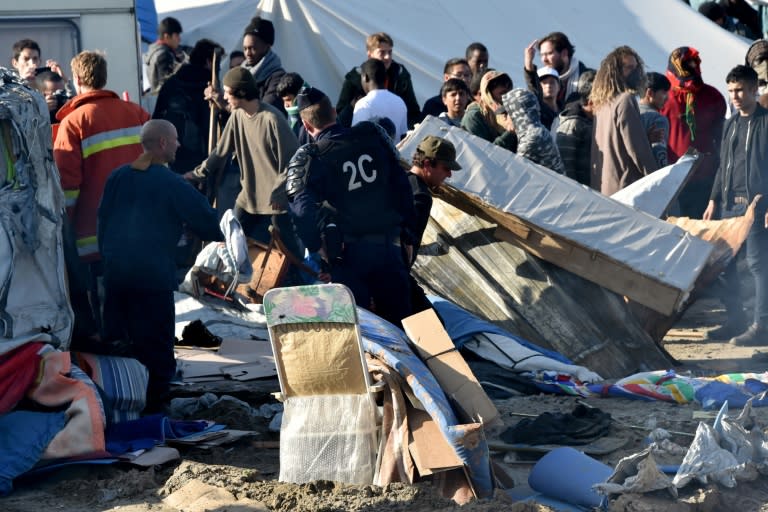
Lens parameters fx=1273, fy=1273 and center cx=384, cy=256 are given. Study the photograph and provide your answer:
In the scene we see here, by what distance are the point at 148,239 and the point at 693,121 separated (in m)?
6.16

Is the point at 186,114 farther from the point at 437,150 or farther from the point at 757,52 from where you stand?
the point at 757,52

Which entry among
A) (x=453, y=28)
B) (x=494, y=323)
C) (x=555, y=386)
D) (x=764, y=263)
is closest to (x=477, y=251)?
(x=494, y=323)

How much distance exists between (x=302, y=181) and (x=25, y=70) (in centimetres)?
450

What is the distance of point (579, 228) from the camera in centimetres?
937

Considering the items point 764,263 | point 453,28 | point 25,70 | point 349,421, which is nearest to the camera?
point 349,421

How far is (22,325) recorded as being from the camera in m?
6.90

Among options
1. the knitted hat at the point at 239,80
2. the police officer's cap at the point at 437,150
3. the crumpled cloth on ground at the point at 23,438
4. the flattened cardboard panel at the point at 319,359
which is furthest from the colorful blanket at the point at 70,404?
the knitted hat at the point at 239,80

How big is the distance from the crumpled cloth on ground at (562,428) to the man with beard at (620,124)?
3487mm

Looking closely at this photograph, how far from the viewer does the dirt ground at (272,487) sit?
18.6 feet

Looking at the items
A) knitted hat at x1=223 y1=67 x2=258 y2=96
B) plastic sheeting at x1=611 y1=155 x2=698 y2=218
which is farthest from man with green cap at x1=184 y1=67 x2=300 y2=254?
plastic sheeting at x1=611 y1=155 x2=698 y2=218

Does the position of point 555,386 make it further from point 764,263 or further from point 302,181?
point 764,263

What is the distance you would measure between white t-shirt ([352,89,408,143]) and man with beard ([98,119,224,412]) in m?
3.37

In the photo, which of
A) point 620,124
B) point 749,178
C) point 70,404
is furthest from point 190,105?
point 70,404

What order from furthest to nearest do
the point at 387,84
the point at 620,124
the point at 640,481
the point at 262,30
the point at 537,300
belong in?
1. the point at 262,30
2. the point at 387,84
3. the point at 620,124
4. the point at 537,300
5. the point at 640,481
